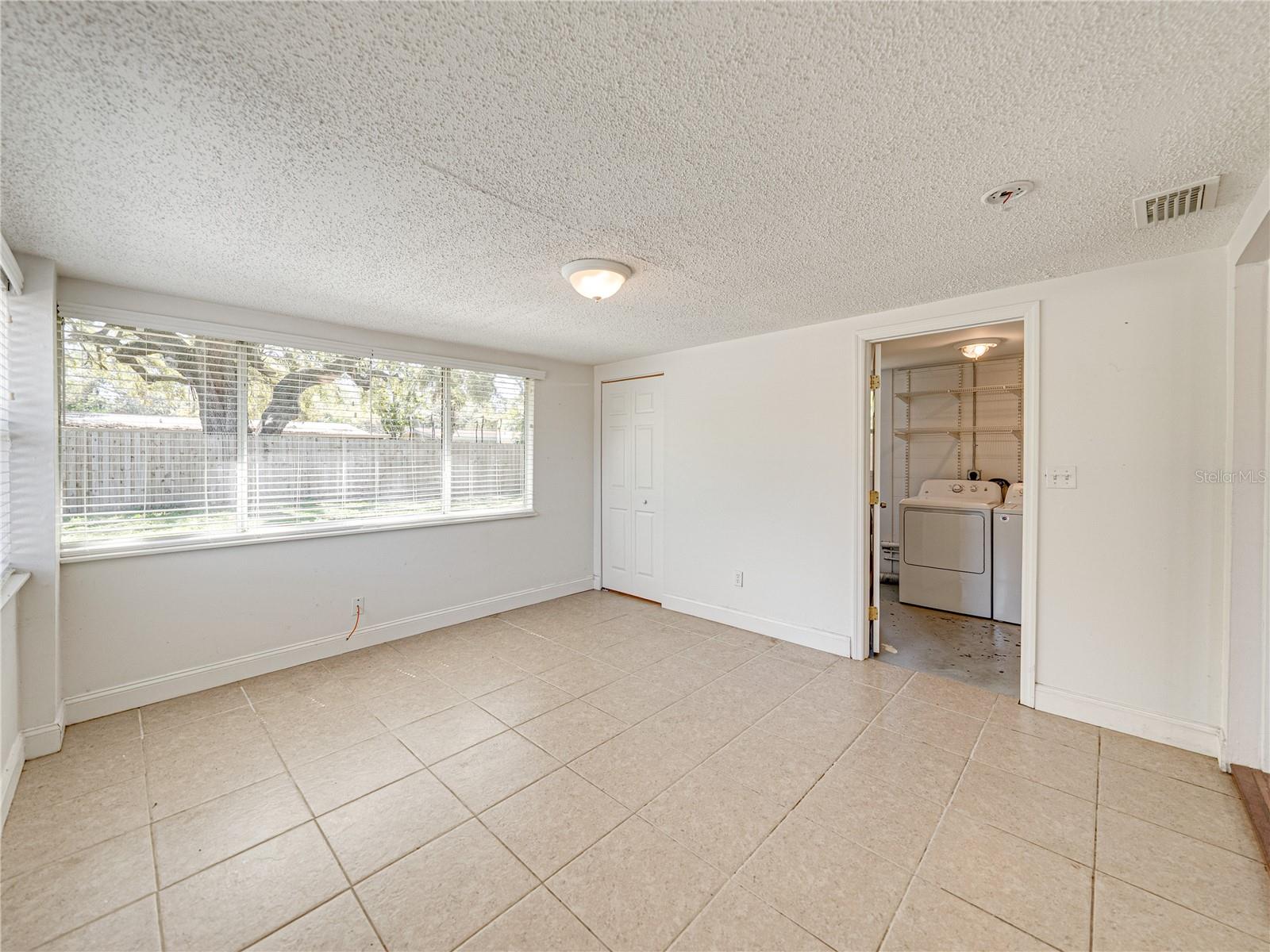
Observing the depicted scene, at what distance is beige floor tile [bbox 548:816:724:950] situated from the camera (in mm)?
1478

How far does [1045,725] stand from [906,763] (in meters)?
0.92

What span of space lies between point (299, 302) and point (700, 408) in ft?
9.49

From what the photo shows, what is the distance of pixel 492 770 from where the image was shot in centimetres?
224

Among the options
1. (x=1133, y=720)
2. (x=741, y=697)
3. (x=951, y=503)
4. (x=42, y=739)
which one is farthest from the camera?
(x=951, y=503)

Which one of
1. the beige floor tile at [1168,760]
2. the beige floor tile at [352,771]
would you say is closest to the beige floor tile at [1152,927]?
the beige floor tile at [1168,760]

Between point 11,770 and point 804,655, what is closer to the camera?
point 11,770

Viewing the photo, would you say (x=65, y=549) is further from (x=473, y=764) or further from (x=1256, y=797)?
(x=1256, y=797)

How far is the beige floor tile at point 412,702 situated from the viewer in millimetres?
2686

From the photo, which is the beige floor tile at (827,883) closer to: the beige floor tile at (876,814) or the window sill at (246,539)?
the beige floor tile at (876,814)

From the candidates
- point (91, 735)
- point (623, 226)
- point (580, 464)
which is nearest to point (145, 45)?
point (623, 226)

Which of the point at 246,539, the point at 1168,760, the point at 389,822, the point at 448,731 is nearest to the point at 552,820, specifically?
the point at 389,822

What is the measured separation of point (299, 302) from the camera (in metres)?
3.08

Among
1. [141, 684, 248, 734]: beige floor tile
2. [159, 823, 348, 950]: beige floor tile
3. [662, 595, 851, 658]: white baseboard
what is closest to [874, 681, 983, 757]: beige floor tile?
[662, 595, 851, 658]: white baseboard

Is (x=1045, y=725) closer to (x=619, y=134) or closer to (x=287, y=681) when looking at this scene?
(x=619, y=134)
